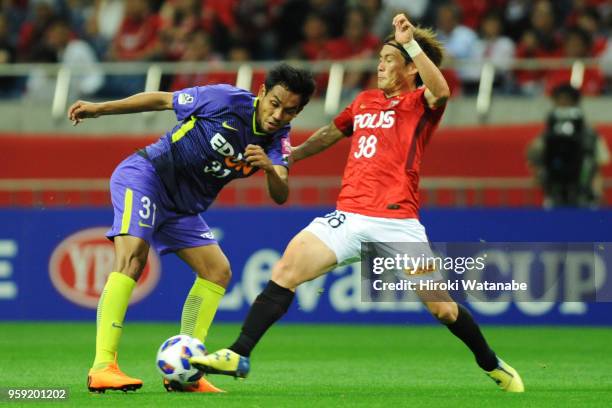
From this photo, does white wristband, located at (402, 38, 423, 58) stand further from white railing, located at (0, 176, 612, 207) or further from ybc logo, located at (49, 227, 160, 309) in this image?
ybc logo, located at (49, 227, 160, 309)

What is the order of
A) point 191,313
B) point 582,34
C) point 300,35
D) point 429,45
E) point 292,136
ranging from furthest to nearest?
1. point 300,35
2. point 582,34
3. point 292,136
4. point 191,313
5. point 429,45

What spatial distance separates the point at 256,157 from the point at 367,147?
803 mm

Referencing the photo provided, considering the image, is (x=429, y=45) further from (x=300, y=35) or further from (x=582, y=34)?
Result: (x=300, y=35)

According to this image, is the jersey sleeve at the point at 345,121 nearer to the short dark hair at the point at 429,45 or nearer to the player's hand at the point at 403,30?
the short dark hair at the point at 429,45

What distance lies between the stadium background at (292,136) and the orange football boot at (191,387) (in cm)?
488

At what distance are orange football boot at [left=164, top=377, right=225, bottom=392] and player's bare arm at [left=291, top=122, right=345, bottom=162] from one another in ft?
5.04

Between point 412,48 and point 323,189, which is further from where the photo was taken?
point 323,189

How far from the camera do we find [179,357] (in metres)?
8.17

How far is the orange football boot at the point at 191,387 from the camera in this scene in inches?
339

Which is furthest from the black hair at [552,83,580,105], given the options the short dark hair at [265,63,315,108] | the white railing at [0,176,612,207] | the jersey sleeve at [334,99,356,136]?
the short dark hair at [265,63,315,108]

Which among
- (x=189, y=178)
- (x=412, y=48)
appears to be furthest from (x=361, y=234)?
(x=189, y=178)

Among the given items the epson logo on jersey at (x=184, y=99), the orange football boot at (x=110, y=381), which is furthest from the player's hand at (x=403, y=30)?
the orange football boot at (x=110, y=381)

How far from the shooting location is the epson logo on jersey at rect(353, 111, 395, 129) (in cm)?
862

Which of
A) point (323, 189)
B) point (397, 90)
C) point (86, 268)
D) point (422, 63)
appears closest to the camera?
point (422, 63)
